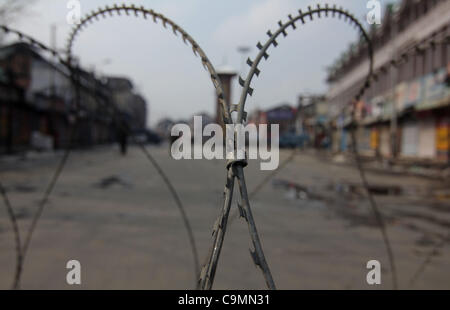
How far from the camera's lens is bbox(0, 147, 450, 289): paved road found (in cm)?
435

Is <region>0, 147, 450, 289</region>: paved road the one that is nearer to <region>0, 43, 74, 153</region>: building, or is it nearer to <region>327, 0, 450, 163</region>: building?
<region>327, 0, 450, 163</region>: building

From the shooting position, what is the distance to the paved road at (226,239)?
4348mm

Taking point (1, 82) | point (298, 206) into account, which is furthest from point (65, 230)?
point (1, 82)

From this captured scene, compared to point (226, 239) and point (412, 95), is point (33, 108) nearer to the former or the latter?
point (412, 95)

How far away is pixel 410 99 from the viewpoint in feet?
95.0

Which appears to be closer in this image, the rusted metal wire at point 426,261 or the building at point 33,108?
the rusted metal wire at point 426,261

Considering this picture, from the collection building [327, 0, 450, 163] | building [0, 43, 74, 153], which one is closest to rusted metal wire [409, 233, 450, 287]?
building [327, 0, 450, 163]

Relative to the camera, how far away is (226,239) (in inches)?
237

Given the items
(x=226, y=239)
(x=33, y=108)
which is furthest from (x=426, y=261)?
(x=33, y=108)

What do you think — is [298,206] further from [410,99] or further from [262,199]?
[410,99]

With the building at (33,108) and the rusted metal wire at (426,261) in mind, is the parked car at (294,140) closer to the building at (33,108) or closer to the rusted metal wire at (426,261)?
the rusted metal wire at (426,261)

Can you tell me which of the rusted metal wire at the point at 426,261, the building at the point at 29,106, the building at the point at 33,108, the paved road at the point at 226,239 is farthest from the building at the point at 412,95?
the building at the point at 29,106
